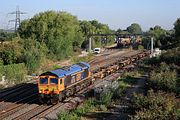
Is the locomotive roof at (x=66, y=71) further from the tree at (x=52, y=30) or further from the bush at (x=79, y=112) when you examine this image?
the tree at (x=52, y=30)

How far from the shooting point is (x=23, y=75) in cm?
3941

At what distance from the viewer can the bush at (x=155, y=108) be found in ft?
54.3

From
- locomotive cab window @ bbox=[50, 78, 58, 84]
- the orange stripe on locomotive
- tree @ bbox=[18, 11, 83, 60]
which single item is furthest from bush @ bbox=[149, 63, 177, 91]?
tree @ bbox=[18, 11, 83, 60]

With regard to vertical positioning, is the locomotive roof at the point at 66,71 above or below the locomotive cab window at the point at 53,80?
above

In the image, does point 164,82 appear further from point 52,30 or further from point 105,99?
point 52,30

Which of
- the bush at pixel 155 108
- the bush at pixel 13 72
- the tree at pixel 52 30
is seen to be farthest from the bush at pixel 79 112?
the tree at pixel 52 30

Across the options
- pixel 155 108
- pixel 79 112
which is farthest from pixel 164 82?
pixel 155 108

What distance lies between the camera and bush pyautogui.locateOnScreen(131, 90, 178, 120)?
16.6m

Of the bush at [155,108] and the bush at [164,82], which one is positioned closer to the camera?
the bush at [155,108]

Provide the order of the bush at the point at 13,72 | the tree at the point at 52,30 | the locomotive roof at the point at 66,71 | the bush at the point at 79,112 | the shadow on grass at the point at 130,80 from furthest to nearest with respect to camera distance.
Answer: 1. the tree at the point at 52,30
2. the bush at the point at 13,72
3. the shadow on grass at the point at 130,80
4. the locomotive roof at the point at 66,71
5. the bush at the point at 79,112

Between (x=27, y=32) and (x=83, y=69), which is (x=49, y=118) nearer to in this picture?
(x=83, y=69)

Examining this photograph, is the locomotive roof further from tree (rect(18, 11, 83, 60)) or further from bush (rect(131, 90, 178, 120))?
tree (rect(18, 11, 83, 60))

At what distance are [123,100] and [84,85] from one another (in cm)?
680

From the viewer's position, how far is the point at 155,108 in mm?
18266
